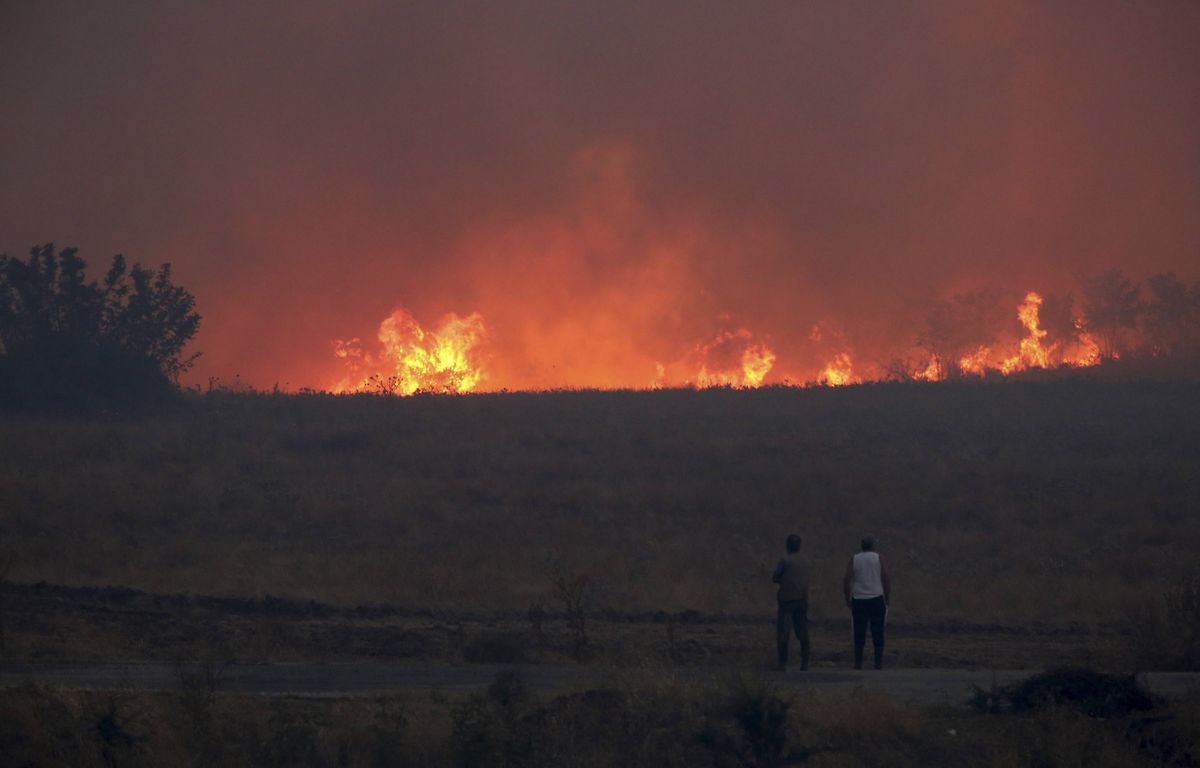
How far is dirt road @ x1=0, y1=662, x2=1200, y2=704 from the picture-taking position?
13180 millimetres

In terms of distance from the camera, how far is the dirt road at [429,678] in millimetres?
13180

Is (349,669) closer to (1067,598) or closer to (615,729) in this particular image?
(615,729)

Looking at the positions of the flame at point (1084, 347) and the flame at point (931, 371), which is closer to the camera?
the flame at point (931, 371)

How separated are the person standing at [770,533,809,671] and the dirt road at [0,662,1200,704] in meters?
0.32

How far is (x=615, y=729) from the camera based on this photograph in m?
11.5

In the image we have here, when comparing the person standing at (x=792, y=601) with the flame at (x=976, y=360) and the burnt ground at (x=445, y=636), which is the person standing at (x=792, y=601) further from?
the flame at (x=976, y=360)

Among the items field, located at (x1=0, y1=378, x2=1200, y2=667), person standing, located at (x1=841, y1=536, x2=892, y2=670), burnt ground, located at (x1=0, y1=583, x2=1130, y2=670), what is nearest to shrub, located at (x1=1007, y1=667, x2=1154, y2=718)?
burnt ground, located at (x1=0, y1=583, x2=1130, y2=670)

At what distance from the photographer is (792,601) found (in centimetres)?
1505

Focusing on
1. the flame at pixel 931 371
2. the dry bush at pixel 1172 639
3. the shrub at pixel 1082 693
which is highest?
the flame at pixel 931 371

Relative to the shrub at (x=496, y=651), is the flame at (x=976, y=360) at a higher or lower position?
higher

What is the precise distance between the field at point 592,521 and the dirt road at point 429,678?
1253 mm

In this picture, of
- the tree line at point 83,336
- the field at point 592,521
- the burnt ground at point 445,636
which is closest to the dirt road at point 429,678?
the burnt ground at point 445,636

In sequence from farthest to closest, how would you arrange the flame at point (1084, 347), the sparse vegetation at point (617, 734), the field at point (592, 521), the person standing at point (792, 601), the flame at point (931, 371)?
the flame at point (1084, 347) → the flame at point (931, 371) → the field at point (592, 521) → the person standing at point (792, 601) → the sparse vegetation at point (617, 734)

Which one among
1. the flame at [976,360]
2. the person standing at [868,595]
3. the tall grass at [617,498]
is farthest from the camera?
the flame at [976,360]
